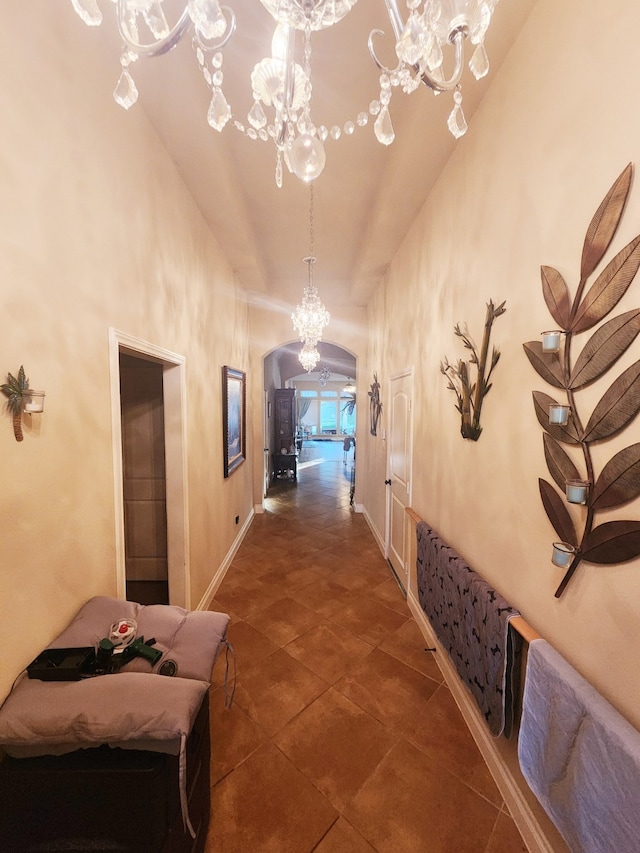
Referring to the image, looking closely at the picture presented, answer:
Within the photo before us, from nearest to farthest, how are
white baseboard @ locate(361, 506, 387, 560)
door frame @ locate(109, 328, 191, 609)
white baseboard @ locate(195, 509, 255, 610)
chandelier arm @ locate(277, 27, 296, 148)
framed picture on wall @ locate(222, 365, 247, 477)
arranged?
1. chandelier arm @ locate(277, 27, 296, 148)
2. door frame @ locate(109, 328, 191, 609)
3. white baseboard @ locate(195, 509, 255, 610)
4. framed picture on wall @ locate(222, 365, 247, 477)
5. white baseboard @ locate(361, 506, 387, 560)

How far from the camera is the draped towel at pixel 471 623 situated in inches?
57.5

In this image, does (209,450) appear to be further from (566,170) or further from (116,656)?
(566,170)

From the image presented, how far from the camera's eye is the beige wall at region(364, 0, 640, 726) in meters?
1.02

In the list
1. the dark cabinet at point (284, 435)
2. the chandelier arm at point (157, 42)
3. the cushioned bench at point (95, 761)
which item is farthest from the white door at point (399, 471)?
the dark cabinet at point (284, 435)

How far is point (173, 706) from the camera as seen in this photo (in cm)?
97

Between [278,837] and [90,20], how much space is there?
2715 mm

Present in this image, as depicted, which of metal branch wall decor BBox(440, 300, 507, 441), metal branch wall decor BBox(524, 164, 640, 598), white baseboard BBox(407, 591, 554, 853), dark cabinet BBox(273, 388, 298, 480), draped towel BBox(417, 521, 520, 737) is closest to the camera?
metal branch wall decor BBox(524, 164, 640, 598)

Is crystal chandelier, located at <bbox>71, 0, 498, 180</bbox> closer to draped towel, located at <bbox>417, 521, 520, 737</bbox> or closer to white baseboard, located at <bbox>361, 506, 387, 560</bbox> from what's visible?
draped towel, located at <bbox>417, 521, 520, 737</bbox>

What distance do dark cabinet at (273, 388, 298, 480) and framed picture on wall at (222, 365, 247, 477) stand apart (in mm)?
3066

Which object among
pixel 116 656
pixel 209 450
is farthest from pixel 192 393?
pixel 116 656

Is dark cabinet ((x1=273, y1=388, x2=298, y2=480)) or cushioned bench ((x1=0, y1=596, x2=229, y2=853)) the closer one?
cushioned bench ((x1=0, y1=596, x2=229, y2=853))

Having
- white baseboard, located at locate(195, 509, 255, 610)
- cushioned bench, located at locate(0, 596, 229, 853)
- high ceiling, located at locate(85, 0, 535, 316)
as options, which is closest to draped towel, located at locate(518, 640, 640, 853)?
cushioned bench, located at locate(0, 596, 229, 853)

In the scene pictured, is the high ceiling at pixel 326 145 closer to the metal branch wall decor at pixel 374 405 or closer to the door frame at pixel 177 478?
the door frame at pixel 177 478

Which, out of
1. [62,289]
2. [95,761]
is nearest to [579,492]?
[95,761]
